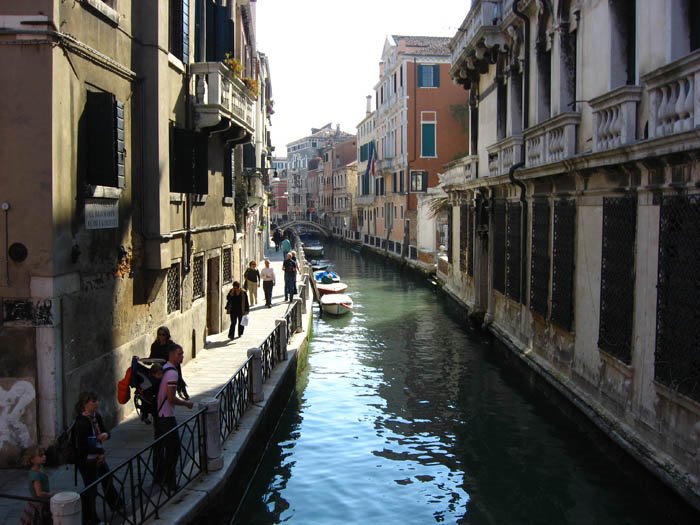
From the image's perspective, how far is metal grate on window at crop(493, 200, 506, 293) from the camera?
1590 cm

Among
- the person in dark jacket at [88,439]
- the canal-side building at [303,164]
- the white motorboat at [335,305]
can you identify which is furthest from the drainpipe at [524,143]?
the canal-side building at [303,164]

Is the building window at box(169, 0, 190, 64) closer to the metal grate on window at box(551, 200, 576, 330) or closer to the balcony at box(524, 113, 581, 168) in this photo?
the balcony at box(524, 113, 581, 168)

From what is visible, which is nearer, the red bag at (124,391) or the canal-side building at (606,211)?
the red bag at (124,391)

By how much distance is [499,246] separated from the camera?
Result: 643 inches

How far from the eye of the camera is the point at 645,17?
328 inches

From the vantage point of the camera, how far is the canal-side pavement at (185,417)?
593 cm

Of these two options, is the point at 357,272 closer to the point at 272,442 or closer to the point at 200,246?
the point at 200,246

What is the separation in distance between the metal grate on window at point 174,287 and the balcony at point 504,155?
6897mm

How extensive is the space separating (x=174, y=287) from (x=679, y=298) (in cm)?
694

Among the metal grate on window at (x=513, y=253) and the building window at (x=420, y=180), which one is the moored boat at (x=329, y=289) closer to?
the metal grate on window at (x=513, y=253)

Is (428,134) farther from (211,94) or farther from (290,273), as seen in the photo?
(211,94)

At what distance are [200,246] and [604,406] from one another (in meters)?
6.89

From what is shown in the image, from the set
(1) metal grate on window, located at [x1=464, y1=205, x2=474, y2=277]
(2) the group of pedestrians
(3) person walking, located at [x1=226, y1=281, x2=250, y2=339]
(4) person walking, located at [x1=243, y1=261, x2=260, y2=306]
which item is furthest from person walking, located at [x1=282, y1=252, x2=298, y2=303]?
(2) the group of pedestrians

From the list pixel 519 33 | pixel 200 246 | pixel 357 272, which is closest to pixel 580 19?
pixel 519 33
